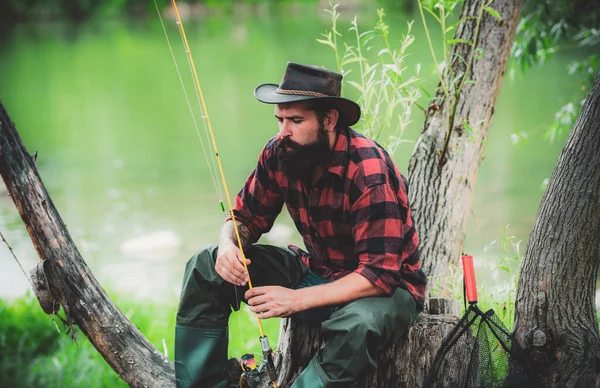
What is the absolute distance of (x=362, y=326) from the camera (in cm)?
233

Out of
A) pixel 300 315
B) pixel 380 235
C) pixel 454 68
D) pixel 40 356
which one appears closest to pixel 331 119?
pixel 380 235

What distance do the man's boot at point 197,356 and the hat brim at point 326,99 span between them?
93 cm

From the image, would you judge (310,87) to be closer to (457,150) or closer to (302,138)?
(302,138)

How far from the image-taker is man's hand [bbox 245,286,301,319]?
7.97 ft

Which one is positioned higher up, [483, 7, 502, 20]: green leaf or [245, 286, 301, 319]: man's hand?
[483, 7, 502, 20]: green leaf

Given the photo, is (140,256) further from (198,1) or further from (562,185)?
(198,1)

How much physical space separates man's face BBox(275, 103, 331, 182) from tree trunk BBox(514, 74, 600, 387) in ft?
2.79

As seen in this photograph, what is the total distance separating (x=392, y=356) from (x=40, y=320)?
2640 millimetres

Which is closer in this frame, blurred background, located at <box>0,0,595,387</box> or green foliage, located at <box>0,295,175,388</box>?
green foliage, located at <box>0,295,175,388</box>

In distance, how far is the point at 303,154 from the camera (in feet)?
8.39

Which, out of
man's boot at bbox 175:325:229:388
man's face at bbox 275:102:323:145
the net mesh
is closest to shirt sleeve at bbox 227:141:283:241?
man's face at bbox 275:102:323:145

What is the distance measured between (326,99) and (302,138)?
6.7 inches

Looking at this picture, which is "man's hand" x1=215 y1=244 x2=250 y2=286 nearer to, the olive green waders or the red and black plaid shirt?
the olive green waders

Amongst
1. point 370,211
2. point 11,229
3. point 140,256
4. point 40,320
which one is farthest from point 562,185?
point 11,229
